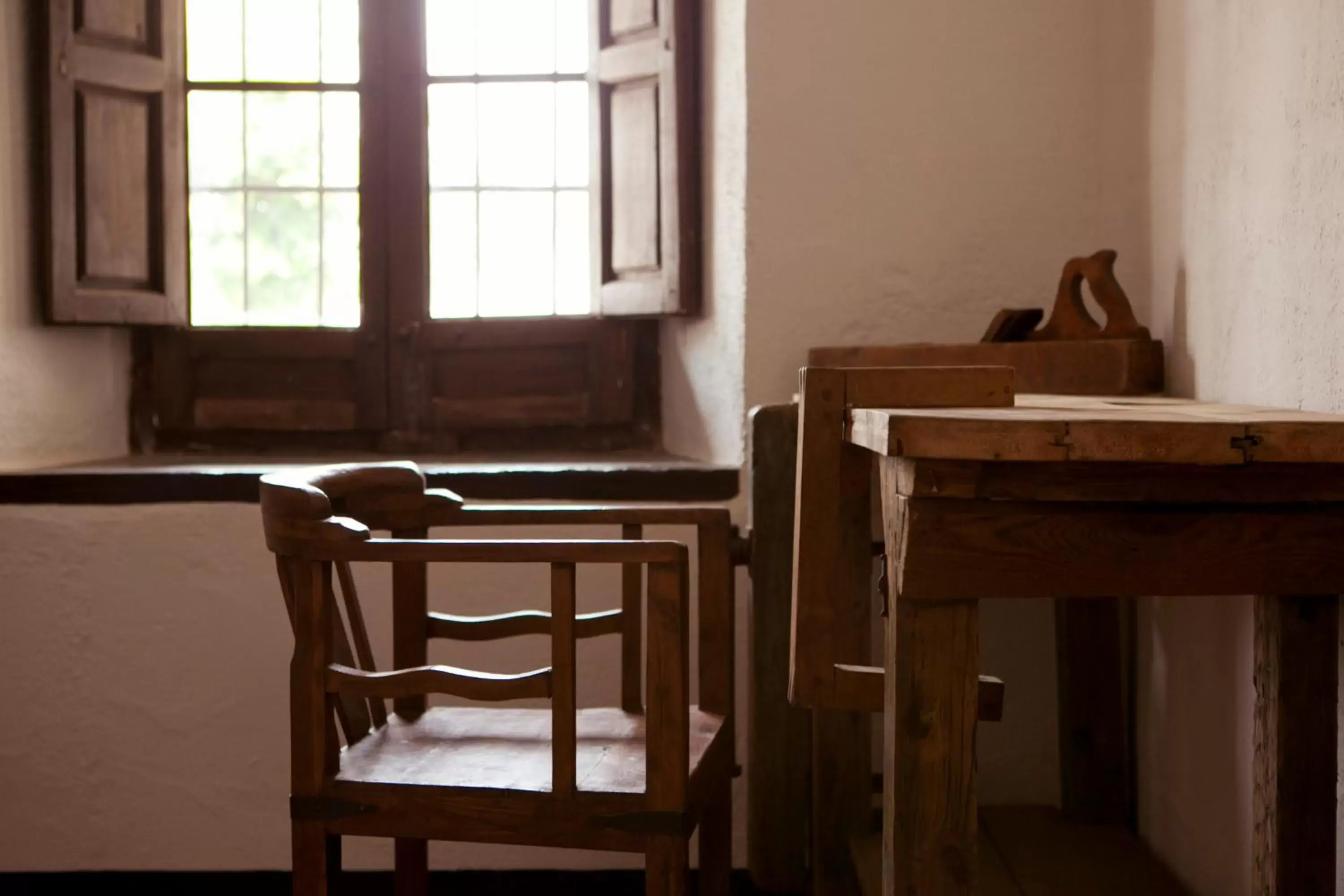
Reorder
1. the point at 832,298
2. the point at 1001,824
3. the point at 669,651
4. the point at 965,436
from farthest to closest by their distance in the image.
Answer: the point at 832,298, the point at 1001,824, the point at 669,651, the point at 965,436

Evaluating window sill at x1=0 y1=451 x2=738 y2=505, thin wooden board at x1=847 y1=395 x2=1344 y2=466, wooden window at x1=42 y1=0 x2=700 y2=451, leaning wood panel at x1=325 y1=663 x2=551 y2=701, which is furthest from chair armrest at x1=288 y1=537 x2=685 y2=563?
wooden window at x1=42 y1=0 x2=700 y2=451

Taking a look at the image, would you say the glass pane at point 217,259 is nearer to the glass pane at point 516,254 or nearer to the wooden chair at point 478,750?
the glass pane at point 516,254

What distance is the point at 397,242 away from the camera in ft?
11.0

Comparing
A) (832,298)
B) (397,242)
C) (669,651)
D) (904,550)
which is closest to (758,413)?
(832,298)

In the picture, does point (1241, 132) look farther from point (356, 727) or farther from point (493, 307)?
point (493, 307)

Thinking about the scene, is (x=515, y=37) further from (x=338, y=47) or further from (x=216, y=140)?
(x=216, y=140)

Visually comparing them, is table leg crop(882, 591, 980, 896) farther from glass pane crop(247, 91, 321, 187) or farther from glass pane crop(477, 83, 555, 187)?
glass pane crop(247, 91, 321, 187)

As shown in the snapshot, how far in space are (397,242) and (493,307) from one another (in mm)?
267

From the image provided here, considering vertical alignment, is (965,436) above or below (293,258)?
below

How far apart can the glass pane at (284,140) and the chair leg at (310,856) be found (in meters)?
2.02

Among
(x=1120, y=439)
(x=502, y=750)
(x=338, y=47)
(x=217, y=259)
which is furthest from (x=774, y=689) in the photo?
(x=338, y=47)

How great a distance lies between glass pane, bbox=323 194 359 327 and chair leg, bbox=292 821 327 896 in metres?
1.83

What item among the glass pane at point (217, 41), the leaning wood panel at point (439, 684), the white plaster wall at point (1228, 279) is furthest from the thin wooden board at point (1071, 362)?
the glass pane at point (217, 41)

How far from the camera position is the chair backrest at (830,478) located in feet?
4.85
